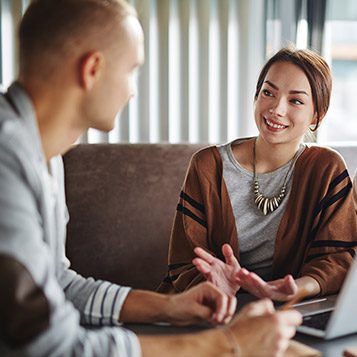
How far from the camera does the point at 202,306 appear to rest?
121 cm

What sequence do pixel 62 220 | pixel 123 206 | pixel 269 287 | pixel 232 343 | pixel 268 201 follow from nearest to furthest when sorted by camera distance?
pixel 232 343
pixel 62 220
pixel 269 287
pixel 268 201
pixel 123 206

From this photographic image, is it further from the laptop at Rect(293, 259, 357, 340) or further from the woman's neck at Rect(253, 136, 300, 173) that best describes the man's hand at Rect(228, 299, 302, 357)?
the woman's neck at Rect(253, 136, 300, 173)

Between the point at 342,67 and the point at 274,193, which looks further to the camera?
the point at 342,67

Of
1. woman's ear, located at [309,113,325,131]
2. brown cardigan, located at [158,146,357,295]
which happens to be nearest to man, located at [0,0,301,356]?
brown cardigan, located at [158,146,357,295]

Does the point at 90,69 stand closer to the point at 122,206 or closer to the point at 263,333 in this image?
the point at 263,333

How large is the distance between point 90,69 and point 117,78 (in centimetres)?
7

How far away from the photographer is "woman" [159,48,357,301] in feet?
5.82

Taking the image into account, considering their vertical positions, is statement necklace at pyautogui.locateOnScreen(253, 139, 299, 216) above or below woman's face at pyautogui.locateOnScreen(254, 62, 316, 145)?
below

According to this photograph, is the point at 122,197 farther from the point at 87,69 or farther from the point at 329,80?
the point at 87,69

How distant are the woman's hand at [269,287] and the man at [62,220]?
21 centimetres

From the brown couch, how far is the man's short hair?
1205 mm

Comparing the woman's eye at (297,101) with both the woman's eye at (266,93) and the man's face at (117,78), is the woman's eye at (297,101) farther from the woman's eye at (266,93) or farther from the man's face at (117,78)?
the man's face at (117,78)

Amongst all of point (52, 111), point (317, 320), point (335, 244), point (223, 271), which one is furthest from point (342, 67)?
point (52, 111)

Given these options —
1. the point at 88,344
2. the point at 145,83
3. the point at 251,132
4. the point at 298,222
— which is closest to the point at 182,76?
the point at 145,83
